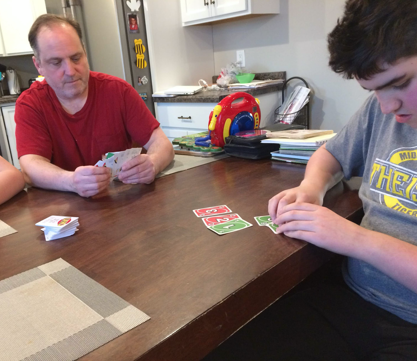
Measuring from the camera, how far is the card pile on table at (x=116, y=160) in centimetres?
125

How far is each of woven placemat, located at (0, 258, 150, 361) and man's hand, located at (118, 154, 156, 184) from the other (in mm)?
595

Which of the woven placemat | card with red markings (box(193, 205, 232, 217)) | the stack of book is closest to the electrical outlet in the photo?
the stack of book

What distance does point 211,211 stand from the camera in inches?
39.3

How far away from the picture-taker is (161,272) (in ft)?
2.36

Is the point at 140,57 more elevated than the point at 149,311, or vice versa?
the point at 140,57

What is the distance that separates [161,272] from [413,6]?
0.70 metres

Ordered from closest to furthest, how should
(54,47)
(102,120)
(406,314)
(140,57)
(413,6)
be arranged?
(413,6) → (406,314) → (54,47) → (102,120) → (140,57)

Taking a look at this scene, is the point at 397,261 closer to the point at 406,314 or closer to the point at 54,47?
the point at 406,314

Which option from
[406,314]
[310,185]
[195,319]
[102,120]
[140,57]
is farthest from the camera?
[140,57]

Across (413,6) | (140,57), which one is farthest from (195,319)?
(140,57)

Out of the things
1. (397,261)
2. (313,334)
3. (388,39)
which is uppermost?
(388,39)

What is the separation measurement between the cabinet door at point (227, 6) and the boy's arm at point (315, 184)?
2063 mm

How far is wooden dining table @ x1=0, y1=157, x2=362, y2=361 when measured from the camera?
0.59 metres

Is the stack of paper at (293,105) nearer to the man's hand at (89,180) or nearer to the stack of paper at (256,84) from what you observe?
the stack of paper at (256,84)
